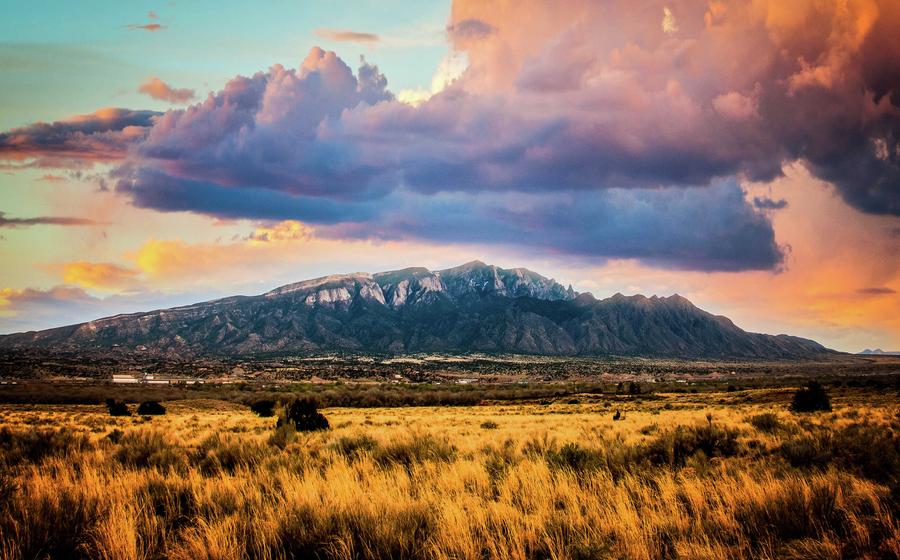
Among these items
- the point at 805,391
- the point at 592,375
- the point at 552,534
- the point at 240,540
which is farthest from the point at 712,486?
the point at 592,375

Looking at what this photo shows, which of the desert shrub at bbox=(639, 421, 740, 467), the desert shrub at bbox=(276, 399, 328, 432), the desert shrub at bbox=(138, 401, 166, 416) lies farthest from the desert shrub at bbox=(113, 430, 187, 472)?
the desert shrub at bbox=(138, 401, 166, 416)

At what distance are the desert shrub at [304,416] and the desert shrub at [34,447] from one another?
7.62 metres

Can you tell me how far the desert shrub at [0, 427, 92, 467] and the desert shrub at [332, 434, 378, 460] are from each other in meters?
6.04

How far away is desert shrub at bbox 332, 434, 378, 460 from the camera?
11.9m

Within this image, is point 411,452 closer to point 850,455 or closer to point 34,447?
point 850,455

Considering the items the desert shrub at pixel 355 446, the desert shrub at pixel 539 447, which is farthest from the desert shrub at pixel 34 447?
the desert shrub at pixel 539 447

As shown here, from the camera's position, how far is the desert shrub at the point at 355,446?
1188 centimetres

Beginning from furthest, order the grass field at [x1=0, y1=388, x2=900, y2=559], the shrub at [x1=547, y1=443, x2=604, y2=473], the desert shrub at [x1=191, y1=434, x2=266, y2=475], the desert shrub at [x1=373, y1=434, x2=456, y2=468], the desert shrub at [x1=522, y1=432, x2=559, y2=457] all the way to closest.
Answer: the desert shrub at [x1=522, y1=432, x2=559, y2=457] → the desert shrub at [x1=373, y1=434, x2=456, y2=468] → the desert shrub at [x1=191, y1=434, x2=266, y2=475] → the shrub at [x1=547, y1=443, x2=604, y2=473] → the grass field at [x1=0, y1=388, x2=900, y2=559]

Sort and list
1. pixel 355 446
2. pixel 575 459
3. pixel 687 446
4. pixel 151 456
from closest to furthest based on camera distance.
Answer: pixel 575 459, pixel 151 456, pixel 687 446, pixel 355 446

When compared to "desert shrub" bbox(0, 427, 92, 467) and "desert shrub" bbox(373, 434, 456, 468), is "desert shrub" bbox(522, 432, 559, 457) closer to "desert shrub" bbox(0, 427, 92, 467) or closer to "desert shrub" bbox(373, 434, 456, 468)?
"desert shrub" bbox(373, 434, 456, 468)

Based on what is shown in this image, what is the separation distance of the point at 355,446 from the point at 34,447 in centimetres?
817

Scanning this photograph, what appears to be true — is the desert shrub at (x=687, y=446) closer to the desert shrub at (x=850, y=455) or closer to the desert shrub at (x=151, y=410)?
the desert shrub at (x=850, y=455)

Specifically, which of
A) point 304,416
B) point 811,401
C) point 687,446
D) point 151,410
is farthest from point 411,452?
point 151,410

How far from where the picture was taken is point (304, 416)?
21812 millimetres
